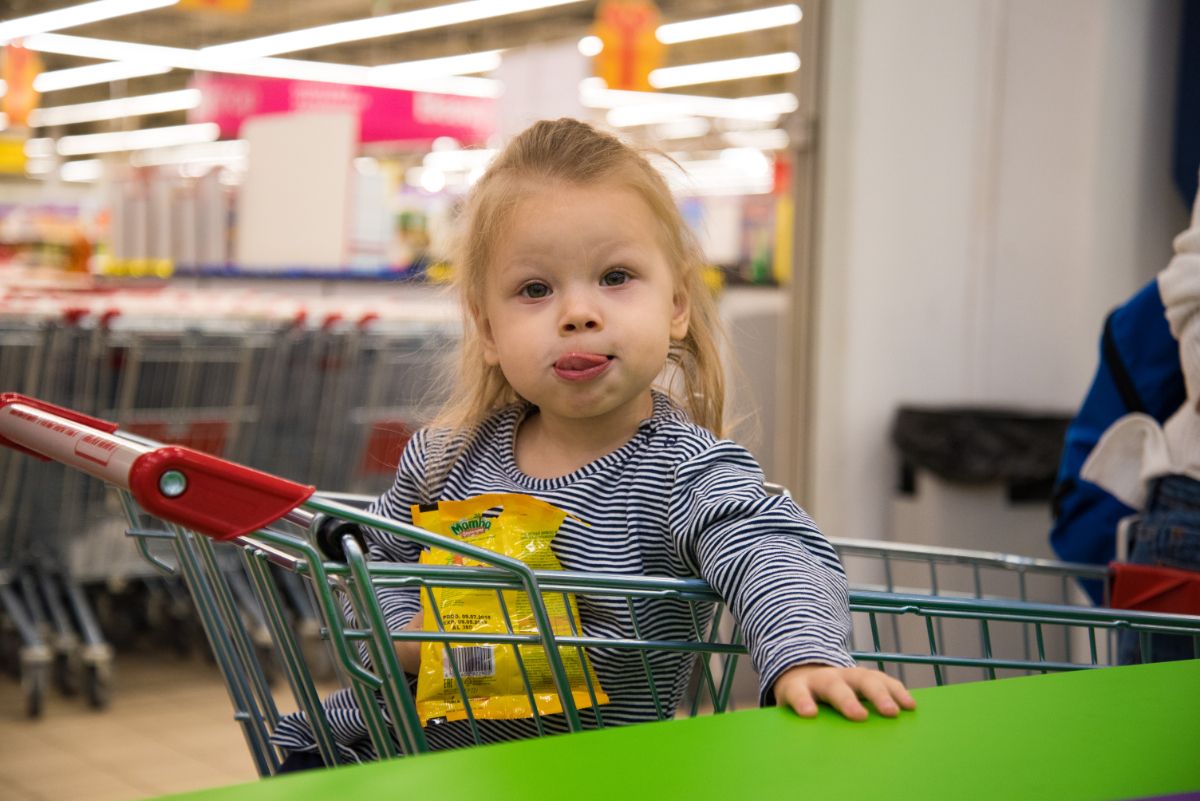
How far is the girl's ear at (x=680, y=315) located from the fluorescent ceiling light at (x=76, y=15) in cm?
980

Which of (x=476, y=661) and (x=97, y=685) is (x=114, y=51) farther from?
(x=476, y=661)

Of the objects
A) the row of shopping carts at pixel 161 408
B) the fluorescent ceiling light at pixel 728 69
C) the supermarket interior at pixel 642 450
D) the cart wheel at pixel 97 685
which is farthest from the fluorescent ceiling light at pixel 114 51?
the cart wheel at pixel 97 685

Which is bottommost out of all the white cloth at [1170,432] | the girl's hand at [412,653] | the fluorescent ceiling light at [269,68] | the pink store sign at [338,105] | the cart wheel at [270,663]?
the cart wheel at [270,663]

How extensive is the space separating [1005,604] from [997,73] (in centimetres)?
324

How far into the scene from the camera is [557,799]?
2.76 feet

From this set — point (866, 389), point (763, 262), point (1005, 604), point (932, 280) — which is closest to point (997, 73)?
point (932, 280)

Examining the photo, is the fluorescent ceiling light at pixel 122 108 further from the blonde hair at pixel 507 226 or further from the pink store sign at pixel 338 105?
the blonde hair at pixel 507 226

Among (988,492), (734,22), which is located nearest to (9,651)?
(988,492)

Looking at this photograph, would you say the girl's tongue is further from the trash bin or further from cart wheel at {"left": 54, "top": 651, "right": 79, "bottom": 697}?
cart wheel at {"left": 54, "top": 651, "right": 79, "bottom": 697}

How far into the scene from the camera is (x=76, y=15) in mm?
12500

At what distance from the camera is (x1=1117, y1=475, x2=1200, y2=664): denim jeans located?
2029mm

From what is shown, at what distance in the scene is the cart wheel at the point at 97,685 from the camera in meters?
4.30

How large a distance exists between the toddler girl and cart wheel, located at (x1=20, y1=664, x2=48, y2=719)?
112 inches

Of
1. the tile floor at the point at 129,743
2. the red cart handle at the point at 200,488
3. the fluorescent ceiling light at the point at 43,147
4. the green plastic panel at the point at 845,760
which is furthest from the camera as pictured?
the fluorescent ceiling light at the point at 43,147
